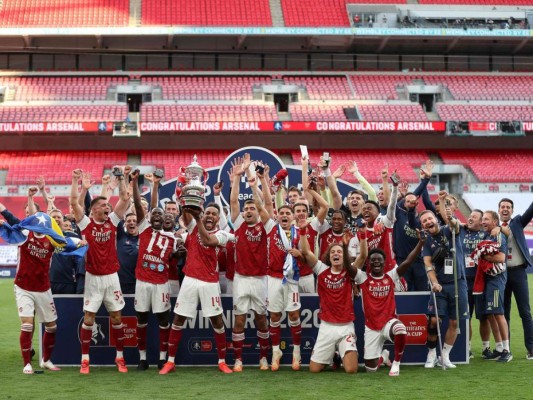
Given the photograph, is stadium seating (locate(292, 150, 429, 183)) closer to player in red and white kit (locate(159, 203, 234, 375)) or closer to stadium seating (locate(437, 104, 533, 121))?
stadium seating (locate(437, 104, 533, 121))

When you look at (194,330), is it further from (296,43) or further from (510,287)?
Answer: (296,43)

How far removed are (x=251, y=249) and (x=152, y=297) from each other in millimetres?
1351

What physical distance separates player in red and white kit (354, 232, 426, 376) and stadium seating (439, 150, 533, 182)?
25.6 m

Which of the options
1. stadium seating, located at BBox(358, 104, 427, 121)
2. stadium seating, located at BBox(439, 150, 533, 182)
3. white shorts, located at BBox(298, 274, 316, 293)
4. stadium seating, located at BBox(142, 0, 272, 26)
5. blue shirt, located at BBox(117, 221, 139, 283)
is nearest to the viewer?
white shorts, located at BBox(298, 274, 316, 293)

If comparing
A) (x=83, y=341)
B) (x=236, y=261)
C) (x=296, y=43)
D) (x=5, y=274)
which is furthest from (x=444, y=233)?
(x=296, y=43)

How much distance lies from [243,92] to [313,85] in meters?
3.36

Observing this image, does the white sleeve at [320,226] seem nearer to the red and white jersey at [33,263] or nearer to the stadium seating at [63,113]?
the red and white jersey at [33,263]

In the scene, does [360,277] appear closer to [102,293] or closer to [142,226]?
[142,226]

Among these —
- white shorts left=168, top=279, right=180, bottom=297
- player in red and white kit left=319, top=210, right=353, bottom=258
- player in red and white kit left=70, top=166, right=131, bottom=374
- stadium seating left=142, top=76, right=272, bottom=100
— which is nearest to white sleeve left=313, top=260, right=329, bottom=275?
player in red and white kit left=319, top=210, right=353, bottom=258

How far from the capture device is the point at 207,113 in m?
35.1

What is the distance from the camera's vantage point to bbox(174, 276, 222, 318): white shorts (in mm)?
9656

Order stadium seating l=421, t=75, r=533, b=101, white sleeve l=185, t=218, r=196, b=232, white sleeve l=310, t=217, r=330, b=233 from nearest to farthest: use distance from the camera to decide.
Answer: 1. white sleeve l=185, t=218, r=196, b=232
2. white sleeve l=310, t=217, r=330, b=233
3. stadium seating l=421, t=75, r=533, b=101

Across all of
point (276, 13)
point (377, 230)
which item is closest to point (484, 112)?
point (276, 13)

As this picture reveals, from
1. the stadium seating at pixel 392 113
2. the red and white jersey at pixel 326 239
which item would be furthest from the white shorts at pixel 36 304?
the stadium seating at pixel 392 113
